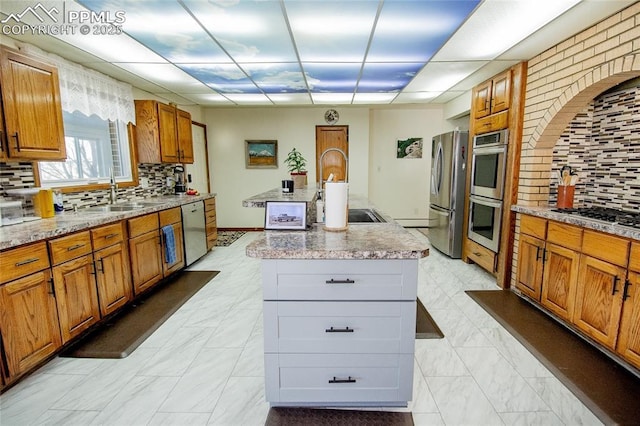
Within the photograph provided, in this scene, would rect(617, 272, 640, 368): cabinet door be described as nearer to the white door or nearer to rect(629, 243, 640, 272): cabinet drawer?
rect(629, 243, 640, 272): cabinet drawer

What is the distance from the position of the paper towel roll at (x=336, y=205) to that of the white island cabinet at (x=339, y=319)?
0.22 metres

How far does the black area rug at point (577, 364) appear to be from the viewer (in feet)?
5.34

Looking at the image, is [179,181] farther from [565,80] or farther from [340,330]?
[565,80]

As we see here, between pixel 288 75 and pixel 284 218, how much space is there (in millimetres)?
2546

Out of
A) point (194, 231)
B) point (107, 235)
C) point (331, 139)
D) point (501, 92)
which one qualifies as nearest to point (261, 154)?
point (331, 139)

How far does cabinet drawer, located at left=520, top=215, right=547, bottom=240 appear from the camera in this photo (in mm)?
2639

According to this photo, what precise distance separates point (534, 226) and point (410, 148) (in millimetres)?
3780

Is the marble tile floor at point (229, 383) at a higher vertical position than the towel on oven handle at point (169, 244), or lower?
lower

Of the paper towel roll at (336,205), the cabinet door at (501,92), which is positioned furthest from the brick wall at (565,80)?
the paper towel roll at (336,205)

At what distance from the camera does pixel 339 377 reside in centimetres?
154

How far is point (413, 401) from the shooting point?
67.1 inches

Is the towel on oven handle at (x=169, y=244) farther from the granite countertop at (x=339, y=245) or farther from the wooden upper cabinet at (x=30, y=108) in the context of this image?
the granite countertop at (x=339, y=245)

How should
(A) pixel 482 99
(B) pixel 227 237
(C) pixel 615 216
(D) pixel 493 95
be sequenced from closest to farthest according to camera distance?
(C) pixel 615 216 < (D) pixel 493 95 < (A) pixel 482 99 < (B) pixel 227 237

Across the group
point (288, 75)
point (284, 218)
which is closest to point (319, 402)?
point (284, 218)
